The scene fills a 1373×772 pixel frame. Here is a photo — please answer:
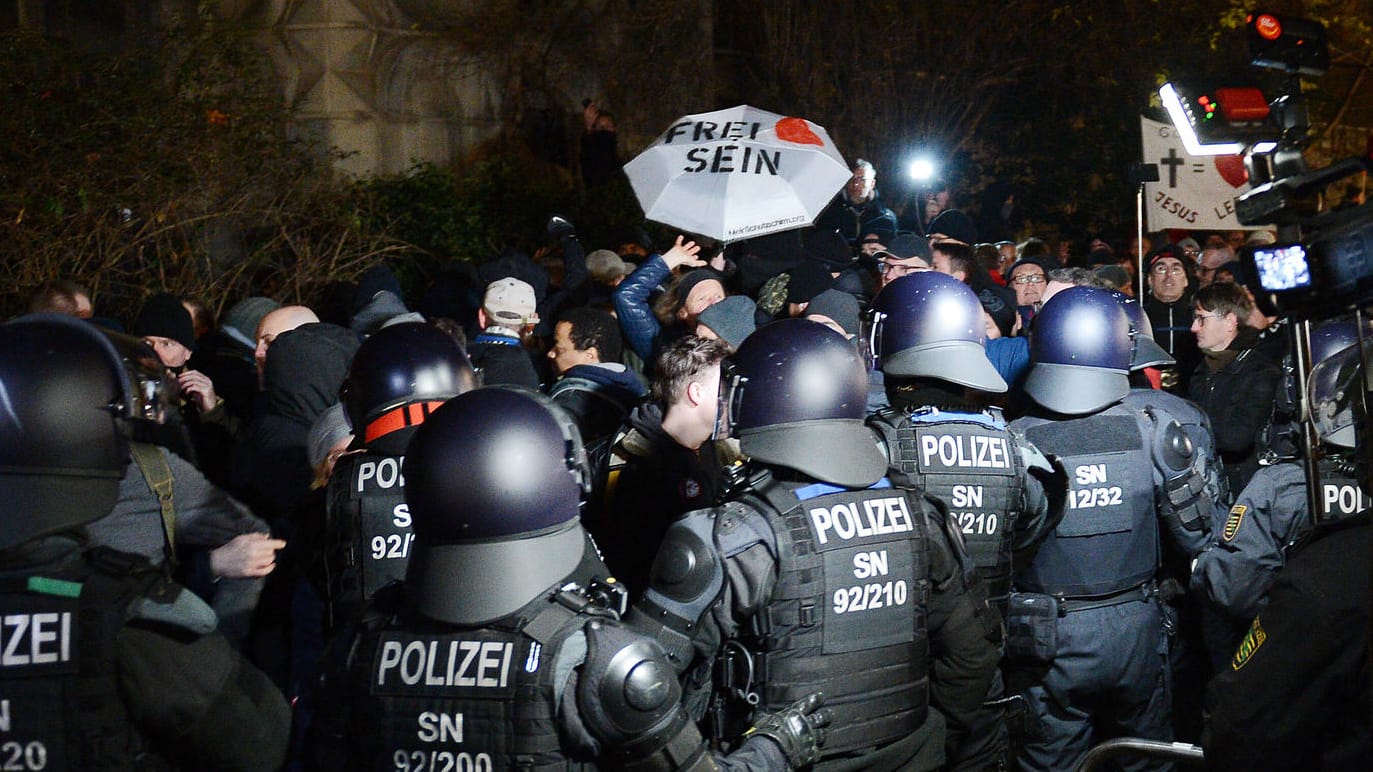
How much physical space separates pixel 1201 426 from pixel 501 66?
11.5m

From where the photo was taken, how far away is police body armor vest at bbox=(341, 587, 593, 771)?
279 centimetres

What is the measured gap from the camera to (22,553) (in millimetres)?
2748

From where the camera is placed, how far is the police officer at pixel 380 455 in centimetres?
420

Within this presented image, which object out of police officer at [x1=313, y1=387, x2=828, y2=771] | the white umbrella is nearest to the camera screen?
police officer at [x1=313, y1=387, x2=828, y2=771]

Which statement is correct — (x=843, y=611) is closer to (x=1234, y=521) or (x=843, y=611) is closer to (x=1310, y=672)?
(x=1310, y=672)

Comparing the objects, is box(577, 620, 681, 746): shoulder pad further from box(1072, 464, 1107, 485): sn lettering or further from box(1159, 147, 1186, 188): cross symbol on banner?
box(1159, 147, 1186, 188): cross symbol on banner

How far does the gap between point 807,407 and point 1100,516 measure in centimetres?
202

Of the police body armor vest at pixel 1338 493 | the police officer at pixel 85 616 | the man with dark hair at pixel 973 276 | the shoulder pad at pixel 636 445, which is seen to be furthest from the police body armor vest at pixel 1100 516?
the police officer at pixel 85 616

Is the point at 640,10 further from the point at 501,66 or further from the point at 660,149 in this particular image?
the point at 660,149

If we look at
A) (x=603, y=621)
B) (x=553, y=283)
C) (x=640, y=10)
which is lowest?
(x=603, y=621)

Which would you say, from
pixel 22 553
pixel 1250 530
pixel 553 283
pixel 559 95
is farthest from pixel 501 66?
pixel 22 553

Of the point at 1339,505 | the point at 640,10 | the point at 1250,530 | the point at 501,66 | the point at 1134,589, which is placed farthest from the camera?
the point at 640,10

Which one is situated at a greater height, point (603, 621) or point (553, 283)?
point (553, 283)

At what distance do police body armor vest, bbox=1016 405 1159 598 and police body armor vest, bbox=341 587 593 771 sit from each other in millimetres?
2967
